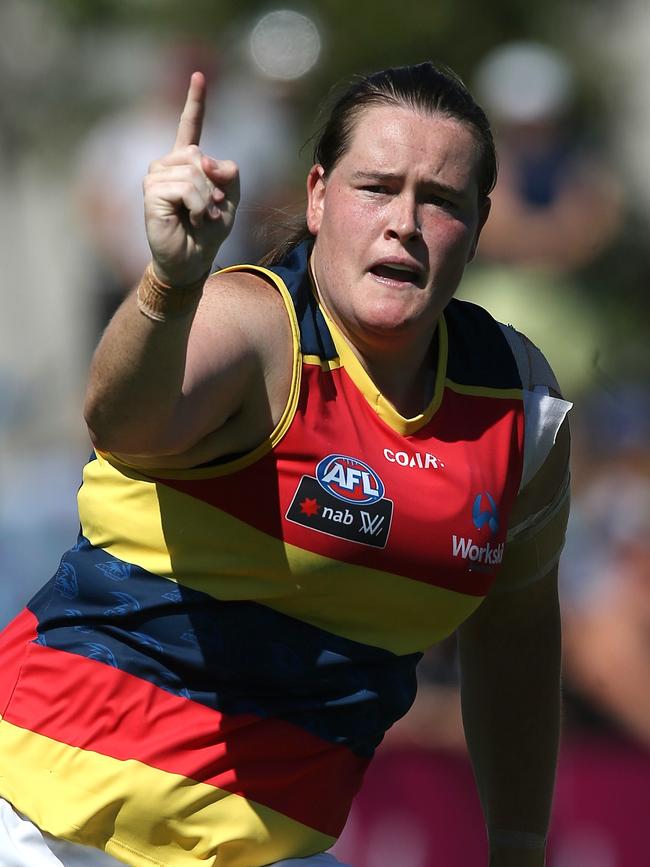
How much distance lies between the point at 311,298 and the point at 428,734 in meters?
2.60

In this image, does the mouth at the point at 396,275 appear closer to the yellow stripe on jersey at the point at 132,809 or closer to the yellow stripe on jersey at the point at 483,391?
the yellow stripe on jersey at the point at 483,391

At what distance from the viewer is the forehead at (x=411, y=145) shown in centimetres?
238

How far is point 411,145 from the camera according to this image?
238 cm

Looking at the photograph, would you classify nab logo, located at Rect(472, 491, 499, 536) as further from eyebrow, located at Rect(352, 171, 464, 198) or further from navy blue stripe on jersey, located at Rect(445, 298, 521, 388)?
eyebrow, located at Rect(352, 171, 464, 198)

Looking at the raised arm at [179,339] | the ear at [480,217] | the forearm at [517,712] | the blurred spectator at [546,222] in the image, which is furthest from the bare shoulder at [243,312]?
the blurred spectator at [546,222]

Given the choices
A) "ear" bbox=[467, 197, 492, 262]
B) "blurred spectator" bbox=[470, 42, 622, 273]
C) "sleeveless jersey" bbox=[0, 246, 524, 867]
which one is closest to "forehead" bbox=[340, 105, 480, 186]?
"ear" bbox=[467, 197, 492, 262]

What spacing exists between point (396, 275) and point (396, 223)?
0.09 metres

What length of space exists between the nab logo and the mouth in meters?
0.41

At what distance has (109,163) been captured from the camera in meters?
6.25

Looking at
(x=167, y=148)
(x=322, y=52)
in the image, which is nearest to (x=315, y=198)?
(x=167, y=148)

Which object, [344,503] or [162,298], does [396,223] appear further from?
[162,298]

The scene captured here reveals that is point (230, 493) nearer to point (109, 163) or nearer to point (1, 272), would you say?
point (109, 163)

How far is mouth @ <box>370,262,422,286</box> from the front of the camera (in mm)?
2377

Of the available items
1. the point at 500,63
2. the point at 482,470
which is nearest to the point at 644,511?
the point at 500,63
